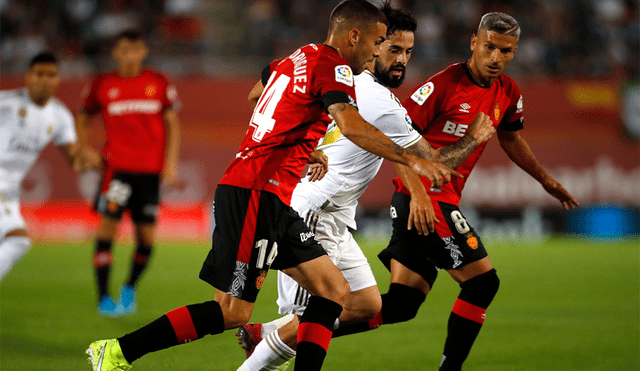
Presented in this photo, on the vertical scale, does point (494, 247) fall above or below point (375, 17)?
below

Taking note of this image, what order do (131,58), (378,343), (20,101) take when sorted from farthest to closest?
(131,58) → (20,101) → (378,343)

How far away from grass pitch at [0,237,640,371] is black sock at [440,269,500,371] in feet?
1.68

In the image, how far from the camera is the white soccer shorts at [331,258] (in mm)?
4617

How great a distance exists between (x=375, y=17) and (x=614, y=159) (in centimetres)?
1353

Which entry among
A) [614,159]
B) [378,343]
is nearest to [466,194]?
[614,159]

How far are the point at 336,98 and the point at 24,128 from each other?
13.5 ft

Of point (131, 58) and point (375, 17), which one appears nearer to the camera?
point (375, 17)

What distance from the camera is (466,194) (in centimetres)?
1580

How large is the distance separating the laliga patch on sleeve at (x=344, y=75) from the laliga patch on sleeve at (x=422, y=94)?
4.07ft

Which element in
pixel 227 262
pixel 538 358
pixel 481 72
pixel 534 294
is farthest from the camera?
pixel 534 294

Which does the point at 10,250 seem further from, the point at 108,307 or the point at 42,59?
the point at 42,59

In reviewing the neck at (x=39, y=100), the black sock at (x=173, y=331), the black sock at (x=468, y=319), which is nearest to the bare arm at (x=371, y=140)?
the black sock at (x=173, y=331)

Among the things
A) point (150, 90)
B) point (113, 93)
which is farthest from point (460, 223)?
point (113, 93)

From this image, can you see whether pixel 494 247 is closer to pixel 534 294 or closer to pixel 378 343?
pixel 534 294
